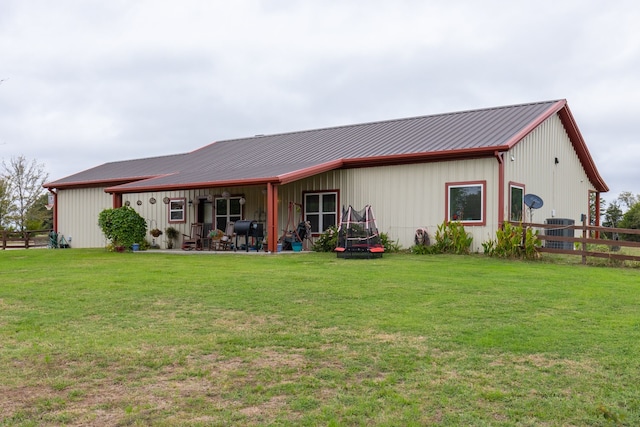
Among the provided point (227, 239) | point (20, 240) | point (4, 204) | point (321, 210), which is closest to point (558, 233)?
point (321, 210)

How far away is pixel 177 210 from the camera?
20422 mm

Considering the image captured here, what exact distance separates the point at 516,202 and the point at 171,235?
39.0ft

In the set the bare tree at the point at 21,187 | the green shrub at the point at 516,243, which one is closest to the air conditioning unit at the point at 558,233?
the green shrub at the point at 516,243

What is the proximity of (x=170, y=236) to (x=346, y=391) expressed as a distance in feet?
57.2

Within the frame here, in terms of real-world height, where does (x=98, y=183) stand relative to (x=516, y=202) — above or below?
above

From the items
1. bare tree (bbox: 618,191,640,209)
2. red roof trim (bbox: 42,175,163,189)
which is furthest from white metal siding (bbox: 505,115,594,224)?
bare tree (bbox: 618,191,640,209)

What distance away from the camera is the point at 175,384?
3.88 meters

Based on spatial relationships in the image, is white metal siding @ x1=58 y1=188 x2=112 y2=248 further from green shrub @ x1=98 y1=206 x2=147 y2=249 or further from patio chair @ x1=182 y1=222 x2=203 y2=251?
green shrub @ x1=98 y1=206 x2=147 y2=249

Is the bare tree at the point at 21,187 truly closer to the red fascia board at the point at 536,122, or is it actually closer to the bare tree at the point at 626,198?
the red fascia board at the point at 536,122

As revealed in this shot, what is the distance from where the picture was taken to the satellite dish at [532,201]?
15.2 metres

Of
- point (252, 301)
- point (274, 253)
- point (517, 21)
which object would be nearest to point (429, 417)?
point (252, 301)

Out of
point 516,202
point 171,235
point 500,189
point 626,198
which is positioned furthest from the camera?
point 626,198

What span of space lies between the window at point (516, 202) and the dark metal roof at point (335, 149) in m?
1.34

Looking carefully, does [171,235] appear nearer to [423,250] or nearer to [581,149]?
[423,250]
